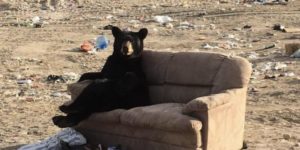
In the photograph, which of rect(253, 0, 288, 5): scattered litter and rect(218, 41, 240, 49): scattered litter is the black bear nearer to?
rect(218, 41, 240, 49): scattered litter

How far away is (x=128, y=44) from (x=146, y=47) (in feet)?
27.3

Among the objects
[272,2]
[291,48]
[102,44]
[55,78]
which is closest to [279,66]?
[291,48]

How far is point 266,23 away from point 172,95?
12.1 m

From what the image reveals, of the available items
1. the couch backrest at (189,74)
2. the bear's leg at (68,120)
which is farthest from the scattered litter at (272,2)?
the bear's leg at (68,120)

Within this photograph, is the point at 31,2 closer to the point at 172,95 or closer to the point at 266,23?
the point at 266,23

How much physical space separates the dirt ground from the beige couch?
0.83 meters

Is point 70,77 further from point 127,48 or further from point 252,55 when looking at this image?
point 127,48

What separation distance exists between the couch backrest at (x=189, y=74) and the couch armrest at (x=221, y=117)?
22cm

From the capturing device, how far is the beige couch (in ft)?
19.3

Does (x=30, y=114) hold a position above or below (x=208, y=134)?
below

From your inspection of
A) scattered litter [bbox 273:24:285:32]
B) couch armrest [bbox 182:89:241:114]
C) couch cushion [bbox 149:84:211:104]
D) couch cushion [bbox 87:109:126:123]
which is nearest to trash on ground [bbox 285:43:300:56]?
scattered litter [bbox 273:24:285:32]

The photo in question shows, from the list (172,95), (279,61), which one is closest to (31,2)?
(279,61)

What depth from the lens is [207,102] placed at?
5836 mm

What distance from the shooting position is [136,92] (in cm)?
678
